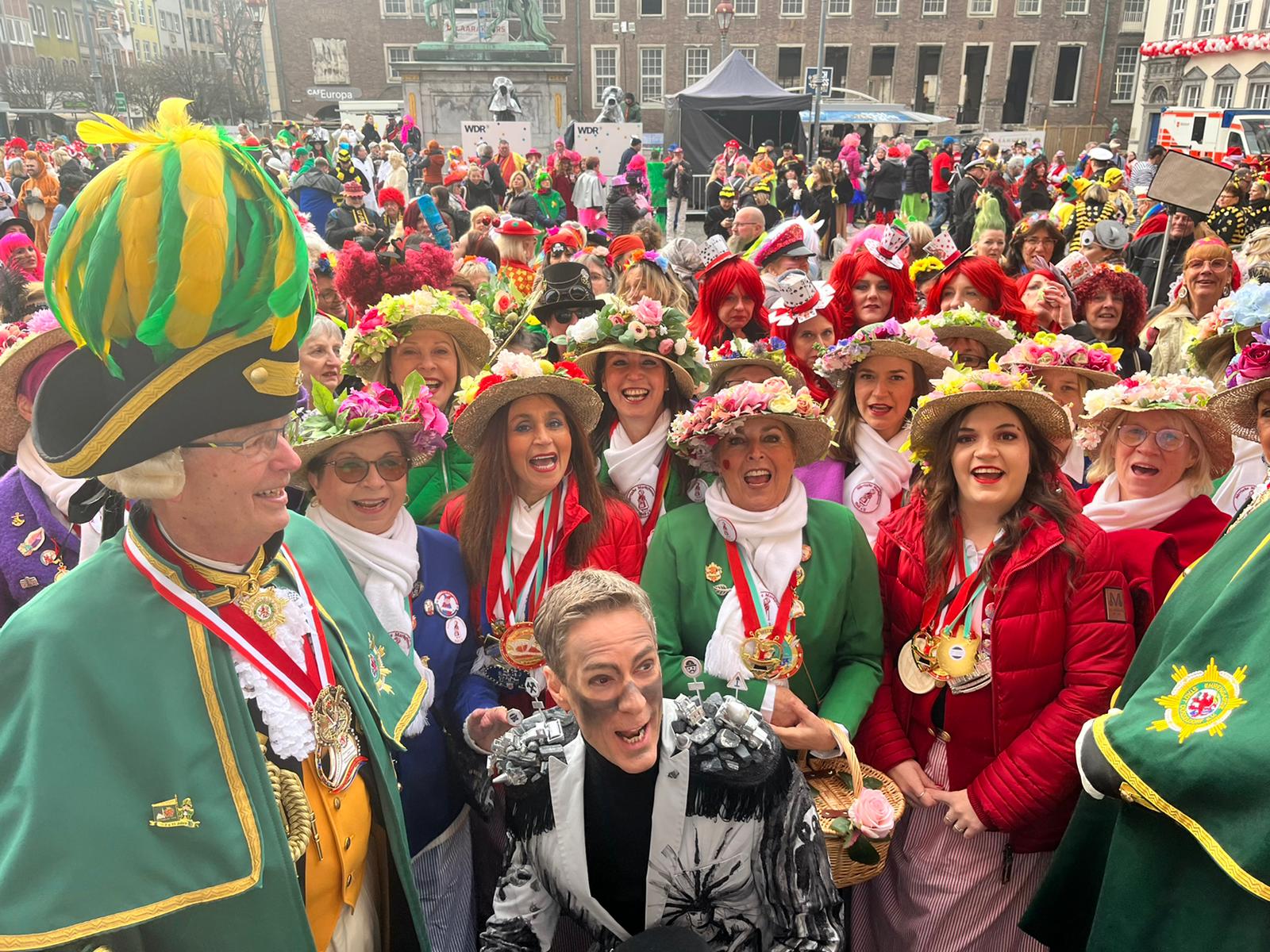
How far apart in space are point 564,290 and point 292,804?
4959 millimetres

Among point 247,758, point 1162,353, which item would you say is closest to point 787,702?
point 247,758

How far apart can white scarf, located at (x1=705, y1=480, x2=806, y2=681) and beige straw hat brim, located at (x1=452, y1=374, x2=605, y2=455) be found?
0.72 meters

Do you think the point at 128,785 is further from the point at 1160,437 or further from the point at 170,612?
the point at 1160,437

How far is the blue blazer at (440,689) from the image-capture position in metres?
3.05

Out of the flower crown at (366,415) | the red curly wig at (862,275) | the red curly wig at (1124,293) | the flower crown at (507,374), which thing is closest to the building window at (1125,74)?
the red curly wig at (1124,293)

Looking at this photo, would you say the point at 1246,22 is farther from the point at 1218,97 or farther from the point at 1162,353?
the point at 1162,353

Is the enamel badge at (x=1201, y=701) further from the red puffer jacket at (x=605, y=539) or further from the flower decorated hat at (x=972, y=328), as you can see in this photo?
the flower decorated hat at (x=972, y=328)

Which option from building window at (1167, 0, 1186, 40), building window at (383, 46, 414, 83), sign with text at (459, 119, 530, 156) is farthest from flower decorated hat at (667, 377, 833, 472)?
building window at (383, 46, 414, 83)

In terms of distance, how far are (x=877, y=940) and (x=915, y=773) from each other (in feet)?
2.46

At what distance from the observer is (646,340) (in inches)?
170

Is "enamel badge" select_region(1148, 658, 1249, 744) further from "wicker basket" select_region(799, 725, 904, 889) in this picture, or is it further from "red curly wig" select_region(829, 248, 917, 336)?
"red curly wig" select_region(829, 248, 917, 336)

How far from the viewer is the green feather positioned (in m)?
1.80

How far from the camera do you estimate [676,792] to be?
7.64ft

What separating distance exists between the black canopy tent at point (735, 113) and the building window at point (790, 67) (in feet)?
79.2
